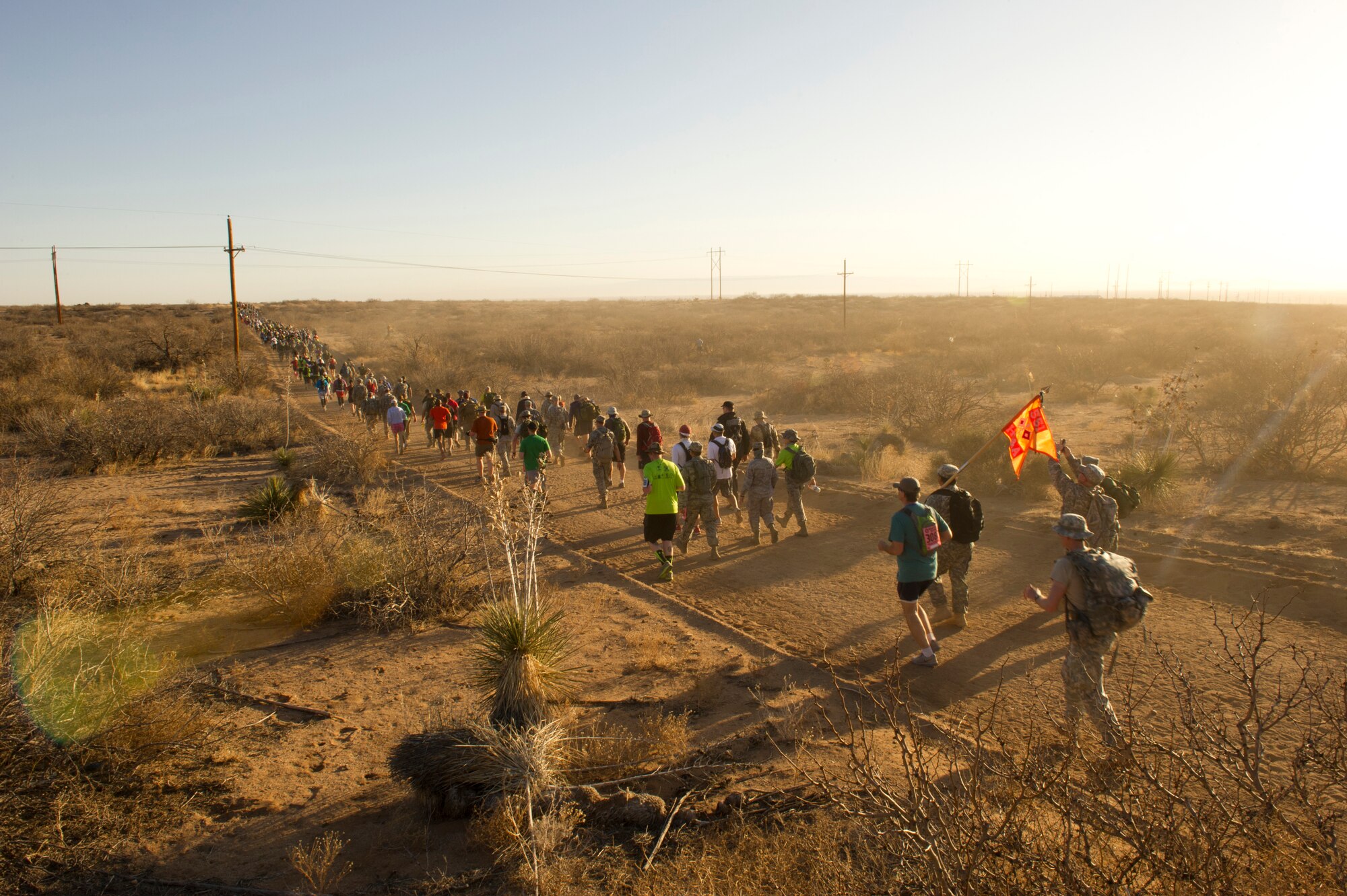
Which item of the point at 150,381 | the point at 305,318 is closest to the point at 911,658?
the point at 150,381

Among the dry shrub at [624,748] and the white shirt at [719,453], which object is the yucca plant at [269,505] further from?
the dry shrub at [624,748]

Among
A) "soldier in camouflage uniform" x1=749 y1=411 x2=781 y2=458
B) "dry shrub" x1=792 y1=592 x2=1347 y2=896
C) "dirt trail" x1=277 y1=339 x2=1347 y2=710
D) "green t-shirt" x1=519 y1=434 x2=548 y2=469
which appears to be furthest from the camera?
"green t-shirt" x1=519 y1=434 x2=548 y2=469

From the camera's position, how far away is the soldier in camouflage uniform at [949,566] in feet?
24.9

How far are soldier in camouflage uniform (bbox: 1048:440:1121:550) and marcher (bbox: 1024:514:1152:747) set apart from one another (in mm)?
2432

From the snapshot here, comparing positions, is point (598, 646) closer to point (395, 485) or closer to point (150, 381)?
point (395, 485)

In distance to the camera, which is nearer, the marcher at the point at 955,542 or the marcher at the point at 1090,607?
the marcher at the point at 1090,607

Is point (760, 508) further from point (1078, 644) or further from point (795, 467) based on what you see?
point (1078, 644)

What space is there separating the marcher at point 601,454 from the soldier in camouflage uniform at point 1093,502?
24.1 feet

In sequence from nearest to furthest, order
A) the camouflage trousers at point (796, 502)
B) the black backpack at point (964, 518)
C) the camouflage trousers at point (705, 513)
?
the black backpack at point (964, 518), the camouflage trousers at point (705, 513), the camouflage trousers at point (796, 502)

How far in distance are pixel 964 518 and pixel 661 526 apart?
371 centimetres

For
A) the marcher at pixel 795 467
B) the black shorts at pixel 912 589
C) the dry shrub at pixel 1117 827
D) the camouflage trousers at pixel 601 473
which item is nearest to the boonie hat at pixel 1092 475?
the black shorts at pixel 912 589

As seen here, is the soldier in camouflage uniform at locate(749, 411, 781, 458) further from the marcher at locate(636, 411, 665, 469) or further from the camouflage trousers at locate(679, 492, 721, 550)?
the camouflage trousers at locate(679, 492, 721, 550)

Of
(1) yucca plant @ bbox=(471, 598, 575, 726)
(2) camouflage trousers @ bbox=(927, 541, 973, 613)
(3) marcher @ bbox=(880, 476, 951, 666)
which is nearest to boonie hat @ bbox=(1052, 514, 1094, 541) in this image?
(3) marcher @ bbox=(880, 476, 951, 666)

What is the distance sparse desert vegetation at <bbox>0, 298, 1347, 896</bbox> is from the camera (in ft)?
11.6
